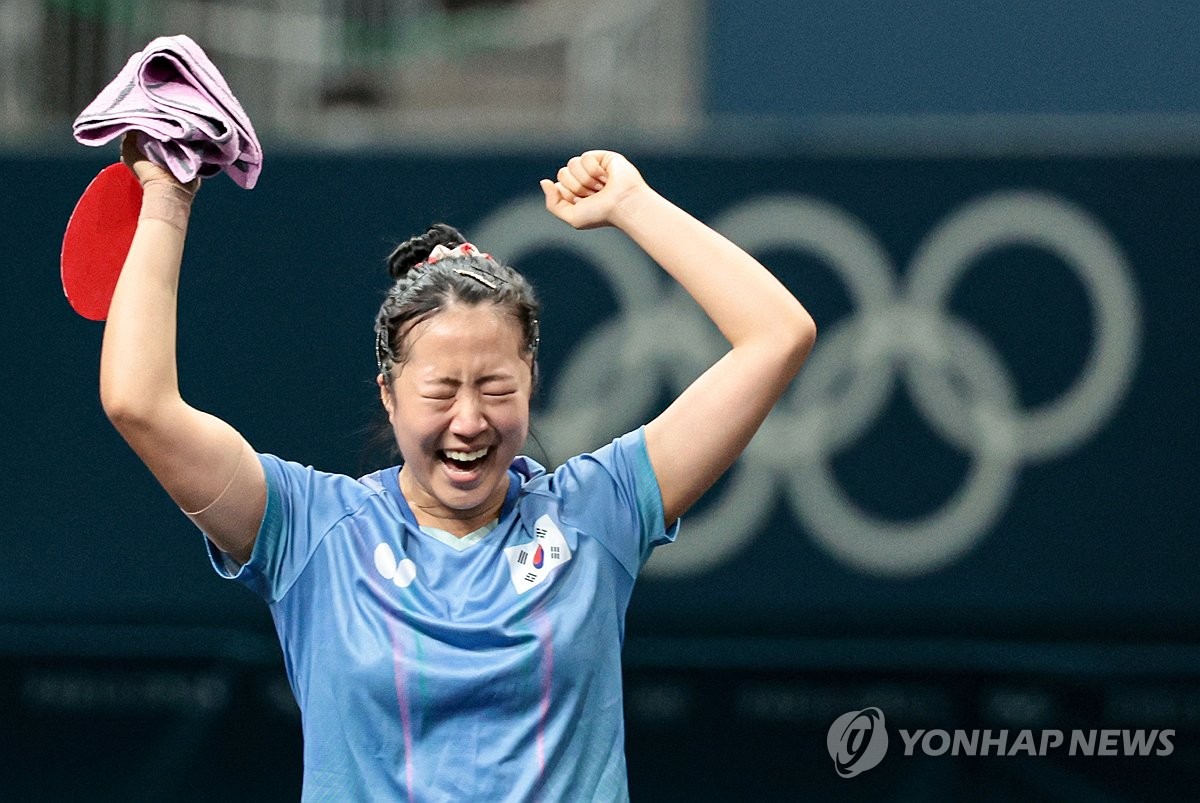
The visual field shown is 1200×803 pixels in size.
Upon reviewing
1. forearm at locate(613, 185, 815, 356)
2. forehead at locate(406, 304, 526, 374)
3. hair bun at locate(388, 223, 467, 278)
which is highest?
hair bun at locate(388, 223, 467, 278)

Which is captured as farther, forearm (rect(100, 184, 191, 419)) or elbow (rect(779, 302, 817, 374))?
elbow (rect(779, 302, 817, 374))

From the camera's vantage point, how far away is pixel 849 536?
15.8ft

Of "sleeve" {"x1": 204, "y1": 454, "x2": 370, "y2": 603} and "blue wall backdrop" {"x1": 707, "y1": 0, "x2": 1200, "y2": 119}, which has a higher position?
"blue wall backdrop" {"x1": 707, "y1": 0, "x2": 1200, "y2": 119}

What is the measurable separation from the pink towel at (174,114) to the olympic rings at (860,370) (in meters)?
2.64

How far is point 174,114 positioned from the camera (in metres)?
2.08

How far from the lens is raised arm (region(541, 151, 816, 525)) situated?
218cm

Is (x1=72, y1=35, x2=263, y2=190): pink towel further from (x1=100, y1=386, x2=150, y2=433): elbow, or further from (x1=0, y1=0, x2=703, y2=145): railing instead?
(x1=0, y1=0, x2=703, y2=145): railing

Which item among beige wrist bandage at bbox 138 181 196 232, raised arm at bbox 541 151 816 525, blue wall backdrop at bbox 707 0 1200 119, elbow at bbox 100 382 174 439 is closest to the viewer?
elbow at bbox 100 382 174 439

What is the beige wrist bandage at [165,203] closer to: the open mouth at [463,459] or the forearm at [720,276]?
the open mouth at [463,459]

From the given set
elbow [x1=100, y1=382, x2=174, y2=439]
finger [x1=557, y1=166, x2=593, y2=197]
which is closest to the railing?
finger [x1=557, y1=166, x2=593, y2=197]

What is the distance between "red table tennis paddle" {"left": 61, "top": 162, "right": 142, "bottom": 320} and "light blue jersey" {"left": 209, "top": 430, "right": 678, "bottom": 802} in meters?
0.33

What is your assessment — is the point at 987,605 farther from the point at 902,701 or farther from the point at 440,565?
the point at 440,565

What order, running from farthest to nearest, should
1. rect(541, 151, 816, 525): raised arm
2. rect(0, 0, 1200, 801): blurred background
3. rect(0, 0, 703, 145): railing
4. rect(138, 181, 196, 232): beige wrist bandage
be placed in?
rect(0, 0, 703, 145): railing, rect(0, 0, 1200, 801): blurred background, rect(541, 151, 816, 525): raised arm, rect(138, 181, 196, 232): beige wrist bandage

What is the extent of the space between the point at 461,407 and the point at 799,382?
276 centimetres
